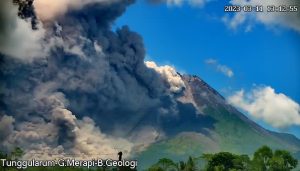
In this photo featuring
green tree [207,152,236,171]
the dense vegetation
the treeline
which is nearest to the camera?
the dense vegetation

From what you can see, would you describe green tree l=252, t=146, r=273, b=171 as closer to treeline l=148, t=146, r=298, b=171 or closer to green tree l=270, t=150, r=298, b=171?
treeline l=148, t=146, r=298, b=171

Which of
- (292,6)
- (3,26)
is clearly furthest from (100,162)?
(292,6)

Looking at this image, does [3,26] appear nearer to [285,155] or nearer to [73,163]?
[73,163]

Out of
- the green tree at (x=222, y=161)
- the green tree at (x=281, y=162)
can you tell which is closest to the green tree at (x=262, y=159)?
the green tree at (x=281, y=162)

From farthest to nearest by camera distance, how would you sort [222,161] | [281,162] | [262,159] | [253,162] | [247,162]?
1. [222,161]
2. [247,162]
3. [262,159]
4. [253,162]
5. [281,162]

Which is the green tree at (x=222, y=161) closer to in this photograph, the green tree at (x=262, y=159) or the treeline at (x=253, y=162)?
the treeline at (x=253, y=162)

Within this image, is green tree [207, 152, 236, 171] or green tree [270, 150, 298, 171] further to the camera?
green tree [207, 152, 236, 171]

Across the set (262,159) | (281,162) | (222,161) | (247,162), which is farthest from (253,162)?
(222,161)

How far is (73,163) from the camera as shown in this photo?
111 feet

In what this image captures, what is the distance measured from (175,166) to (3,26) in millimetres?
65435

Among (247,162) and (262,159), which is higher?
(262,159)

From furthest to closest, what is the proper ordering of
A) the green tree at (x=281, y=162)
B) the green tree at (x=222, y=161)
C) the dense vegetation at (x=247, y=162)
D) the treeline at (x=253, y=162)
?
the green tree at (x=222, y=161)
the treeline at (x=253, y=162)
the dense vegetation at (x=247, y=162)
the green tree at (x=281, y=162)

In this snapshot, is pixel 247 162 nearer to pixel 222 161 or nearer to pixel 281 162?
pixel 222 161

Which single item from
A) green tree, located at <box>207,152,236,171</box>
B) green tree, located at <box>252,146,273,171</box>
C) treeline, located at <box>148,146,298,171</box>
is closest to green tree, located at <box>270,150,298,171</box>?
treeline, located at <box>148,146,298,171</box>
